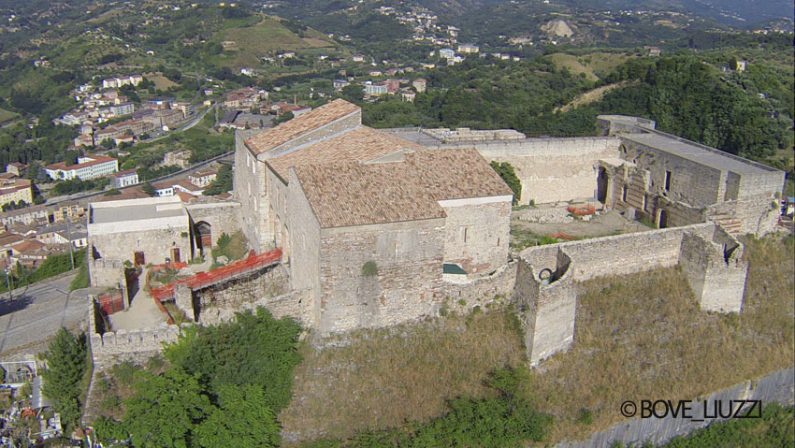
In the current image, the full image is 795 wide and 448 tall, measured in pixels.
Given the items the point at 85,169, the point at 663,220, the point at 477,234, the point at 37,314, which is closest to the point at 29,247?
the point at 37,314

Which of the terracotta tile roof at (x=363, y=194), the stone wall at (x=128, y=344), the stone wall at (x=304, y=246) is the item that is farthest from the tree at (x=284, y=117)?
the stone wall at (x=128, y=344)

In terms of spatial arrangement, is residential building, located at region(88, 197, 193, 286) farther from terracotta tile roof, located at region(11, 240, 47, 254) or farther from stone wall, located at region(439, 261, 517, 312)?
terracotta tile roof, located at region(11, 240, 47, 254)

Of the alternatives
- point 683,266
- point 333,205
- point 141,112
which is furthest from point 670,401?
point 141,112

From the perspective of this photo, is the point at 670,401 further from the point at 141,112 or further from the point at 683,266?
the point at 141,112

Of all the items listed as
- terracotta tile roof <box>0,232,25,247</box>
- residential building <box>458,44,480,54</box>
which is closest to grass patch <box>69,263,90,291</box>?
terracotta tile roof <box>0,232,25,247</box>

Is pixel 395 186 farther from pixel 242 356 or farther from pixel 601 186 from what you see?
pixel 601 186

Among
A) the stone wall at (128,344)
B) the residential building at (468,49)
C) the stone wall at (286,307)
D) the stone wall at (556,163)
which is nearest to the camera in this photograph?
the stone wall at (128,344)

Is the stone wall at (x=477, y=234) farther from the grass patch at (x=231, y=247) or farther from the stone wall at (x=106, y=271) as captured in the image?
the stone wall at (x=106, y=271)
